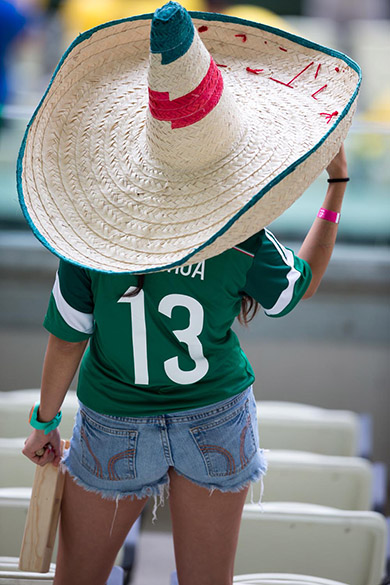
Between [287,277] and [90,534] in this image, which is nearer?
[287,277]

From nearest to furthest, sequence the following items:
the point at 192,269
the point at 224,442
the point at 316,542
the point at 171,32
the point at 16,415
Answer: the point at 171,32
the point at 192,269
the point at 224,442
the point at 316,542
the point at 16,415

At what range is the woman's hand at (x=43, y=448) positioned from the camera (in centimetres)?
145

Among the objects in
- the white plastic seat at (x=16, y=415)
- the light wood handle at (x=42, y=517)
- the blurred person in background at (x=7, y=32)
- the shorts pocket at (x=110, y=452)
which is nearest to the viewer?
the shorts pocket at (x=110, y=452)

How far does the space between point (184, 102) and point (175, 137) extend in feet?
0.19

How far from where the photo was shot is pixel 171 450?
4.35ft

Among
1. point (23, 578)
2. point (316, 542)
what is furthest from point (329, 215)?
point (23, 578)

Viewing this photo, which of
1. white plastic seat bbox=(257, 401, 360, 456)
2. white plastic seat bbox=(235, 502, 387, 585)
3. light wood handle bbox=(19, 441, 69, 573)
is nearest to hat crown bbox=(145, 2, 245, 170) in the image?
light wood handle bbox=(19, 441, 69, 573)

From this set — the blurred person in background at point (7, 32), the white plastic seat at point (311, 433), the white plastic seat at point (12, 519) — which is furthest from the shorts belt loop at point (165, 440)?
the blurred person in background at point (7, 32)

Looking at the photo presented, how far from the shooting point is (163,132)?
1.14 meters

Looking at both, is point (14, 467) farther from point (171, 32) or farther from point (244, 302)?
point (171, 32)

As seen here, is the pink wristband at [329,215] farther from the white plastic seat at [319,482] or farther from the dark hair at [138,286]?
the white plastic seat at [319,482]

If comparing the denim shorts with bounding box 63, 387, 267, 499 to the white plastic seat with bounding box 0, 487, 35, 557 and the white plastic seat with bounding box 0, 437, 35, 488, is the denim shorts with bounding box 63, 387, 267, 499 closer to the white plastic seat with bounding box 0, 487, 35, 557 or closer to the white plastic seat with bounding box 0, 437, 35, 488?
the white plastic seat with bounding box 0, 487, 35, 557

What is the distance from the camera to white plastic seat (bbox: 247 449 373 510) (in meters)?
2.22

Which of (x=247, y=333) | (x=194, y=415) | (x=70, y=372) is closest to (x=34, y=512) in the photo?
(x=70, y=372)
